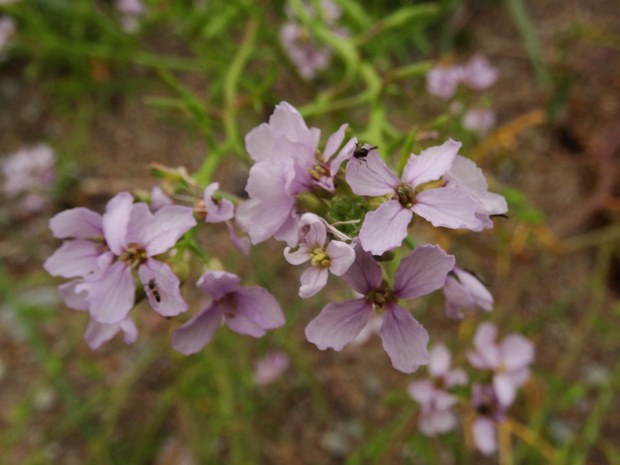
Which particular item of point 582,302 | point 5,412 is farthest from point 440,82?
point 5,412

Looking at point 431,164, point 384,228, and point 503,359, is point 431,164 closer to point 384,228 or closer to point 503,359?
point 384,228

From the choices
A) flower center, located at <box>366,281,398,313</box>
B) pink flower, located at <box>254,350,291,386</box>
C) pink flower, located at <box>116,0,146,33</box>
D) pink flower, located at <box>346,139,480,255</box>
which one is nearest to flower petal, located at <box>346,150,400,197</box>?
pink flower, located at <box>346,139,480,255</box>

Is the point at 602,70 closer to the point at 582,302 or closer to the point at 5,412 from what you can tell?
the point at 582,302

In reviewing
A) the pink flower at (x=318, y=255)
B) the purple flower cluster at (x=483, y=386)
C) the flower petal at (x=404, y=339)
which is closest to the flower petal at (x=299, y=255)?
the pink flower at (x=318, y=255)

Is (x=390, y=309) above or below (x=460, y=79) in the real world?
above

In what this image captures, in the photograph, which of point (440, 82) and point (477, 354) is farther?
point (440, 82)

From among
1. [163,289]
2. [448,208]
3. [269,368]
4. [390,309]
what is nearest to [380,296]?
[390,309]
